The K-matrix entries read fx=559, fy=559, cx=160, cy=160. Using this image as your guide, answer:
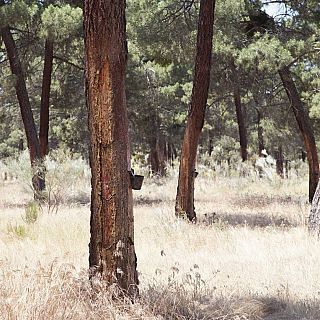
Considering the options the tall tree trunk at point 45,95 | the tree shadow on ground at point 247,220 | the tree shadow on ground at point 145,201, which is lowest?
the tree shadow on ground at point 247,220

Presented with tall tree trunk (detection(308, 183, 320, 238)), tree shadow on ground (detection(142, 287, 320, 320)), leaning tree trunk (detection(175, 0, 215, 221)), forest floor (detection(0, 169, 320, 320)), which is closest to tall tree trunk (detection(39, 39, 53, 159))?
forest floor (detection(0, 169, 320, 320))

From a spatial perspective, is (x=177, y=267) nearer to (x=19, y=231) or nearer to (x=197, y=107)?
(x=19, y=231)

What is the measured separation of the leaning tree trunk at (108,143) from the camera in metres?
4.07

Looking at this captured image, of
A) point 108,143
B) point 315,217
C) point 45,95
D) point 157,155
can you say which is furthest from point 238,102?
point 108,143

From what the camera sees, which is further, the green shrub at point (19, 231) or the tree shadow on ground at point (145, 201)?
the tree shadow on ground at point (145, 201)

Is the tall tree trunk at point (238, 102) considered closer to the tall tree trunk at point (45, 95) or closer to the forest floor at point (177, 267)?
the forest floor at point (177, 267)

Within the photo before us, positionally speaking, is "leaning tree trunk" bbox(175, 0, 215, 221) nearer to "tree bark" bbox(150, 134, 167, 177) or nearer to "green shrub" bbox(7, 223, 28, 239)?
"green shrub" bbox(7, 223, 28, 239)

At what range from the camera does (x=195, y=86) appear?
9406mm

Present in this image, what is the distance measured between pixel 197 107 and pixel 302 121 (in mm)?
4678

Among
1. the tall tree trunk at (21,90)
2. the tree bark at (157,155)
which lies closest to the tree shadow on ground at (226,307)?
the tall tree trunk at (21,90)

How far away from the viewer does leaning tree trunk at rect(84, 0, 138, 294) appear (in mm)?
4074

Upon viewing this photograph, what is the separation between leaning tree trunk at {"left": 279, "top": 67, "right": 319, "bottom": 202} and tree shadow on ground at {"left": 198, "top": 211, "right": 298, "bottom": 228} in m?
2.98

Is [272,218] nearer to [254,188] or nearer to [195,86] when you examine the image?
[195,86]

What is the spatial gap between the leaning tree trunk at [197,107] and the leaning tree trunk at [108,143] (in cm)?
515
